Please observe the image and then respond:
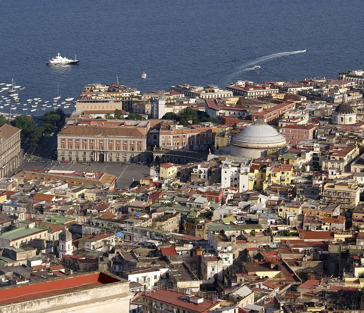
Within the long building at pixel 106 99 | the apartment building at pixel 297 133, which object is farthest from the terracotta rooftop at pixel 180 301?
the long building at pixel 106 99

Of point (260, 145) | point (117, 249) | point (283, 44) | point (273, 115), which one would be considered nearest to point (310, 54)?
point (283, 44)

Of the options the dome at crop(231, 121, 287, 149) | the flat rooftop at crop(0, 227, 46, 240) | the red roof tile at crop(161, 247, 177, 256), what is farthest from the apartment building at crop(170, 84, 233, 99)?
the red roof tile at crop(161, 247, 177, 256)

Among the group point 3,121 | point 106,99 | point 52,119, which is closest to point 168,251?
point 3,121

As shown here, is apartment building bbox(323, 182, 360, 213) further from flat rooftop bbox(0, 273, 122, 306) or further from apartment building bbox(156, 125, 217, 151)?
flat rooftop bbox(0, 273, 122, 306)

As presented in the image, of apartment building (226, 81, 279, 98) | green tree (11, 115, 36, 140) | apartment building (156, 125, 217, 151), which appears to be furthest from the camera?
apartment building (226, 81, 279, 98)

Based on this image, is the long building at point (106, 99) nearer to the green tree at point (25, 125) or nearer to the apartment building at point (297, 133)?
the green tree at point (25, 125)

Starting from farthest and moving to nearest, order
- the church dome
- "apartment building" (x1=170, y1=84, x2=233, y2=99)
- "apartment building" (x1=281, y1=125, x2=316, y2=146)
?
1. "apartment building" (x1=170, y1=84, x2=233, y2=99)
2. "apartment building" (x1=281, y1=125, x2=316, y2=146)
3. the church dome
